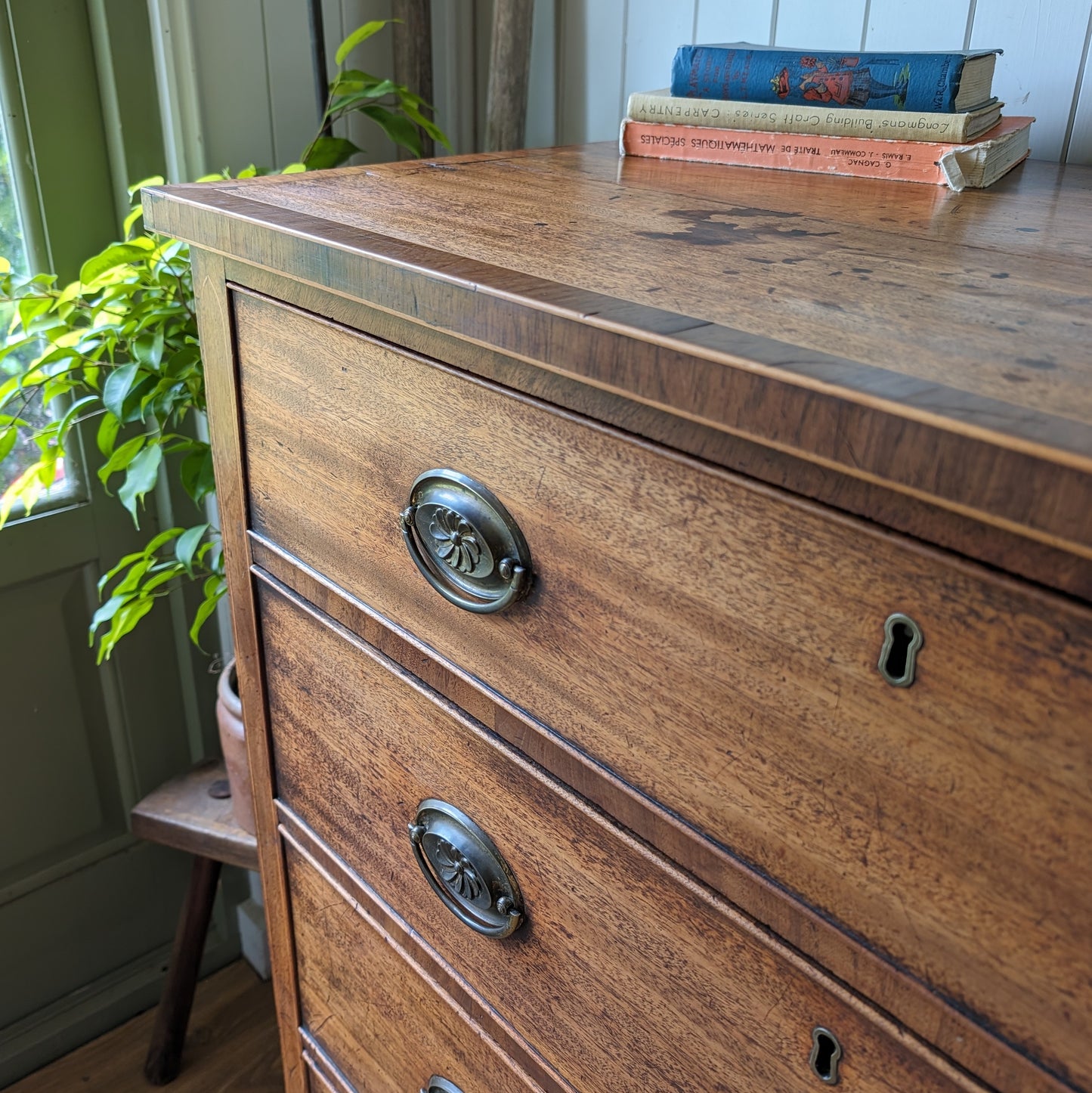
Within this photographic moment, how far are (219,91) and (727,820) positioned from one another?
101 centimetres

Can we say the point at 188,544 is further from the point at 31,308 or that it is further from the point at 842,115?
the point at 842,115

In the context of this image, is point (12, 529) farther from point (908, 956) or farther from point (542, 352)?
point (908, 956)

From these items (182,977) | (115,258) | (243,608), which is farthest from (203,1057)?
(115,258)

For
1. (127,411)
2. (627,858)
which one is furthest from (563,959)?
(127,411)

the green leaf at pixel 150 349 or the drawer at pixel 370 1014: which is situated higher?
the green leaf at pixel 150 349

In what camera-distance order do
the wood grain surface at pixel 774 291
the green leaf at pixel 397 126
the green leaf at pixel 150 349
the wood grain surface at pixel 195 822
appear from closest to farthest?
the wood grain surface at pixel 774 291 < the green leaf at pixel 150 349 < the green leaf at pixel 397 126 < the wood grain surface at pixel 195 822

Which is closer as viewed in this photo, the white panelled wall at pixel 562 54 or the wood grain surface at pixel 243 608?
the wood grain surface at pixel 243 608

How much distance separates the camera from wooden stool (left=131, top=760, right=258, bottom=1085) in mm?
1196

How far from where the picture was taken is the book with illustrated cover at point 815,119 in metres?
0.66

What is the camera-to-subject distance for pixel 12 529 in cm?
119

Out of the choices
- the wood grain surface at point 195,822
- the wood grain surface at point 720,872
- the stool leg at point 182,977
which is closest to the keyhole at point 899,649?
the wood grain surface at point 720,872

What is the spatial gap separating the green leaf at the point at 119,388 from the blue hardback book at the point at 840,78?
0.55 meters

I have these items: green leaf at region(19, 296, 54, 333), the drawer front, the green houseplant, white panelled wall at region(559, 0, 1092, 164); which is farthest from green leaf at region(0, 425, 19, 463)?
white panelled wall at region(559, 0, 1092, 164)

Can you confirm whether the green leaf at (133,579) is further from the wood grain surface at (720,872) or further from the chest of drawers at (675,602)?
the wood grain surface at (720,872)
